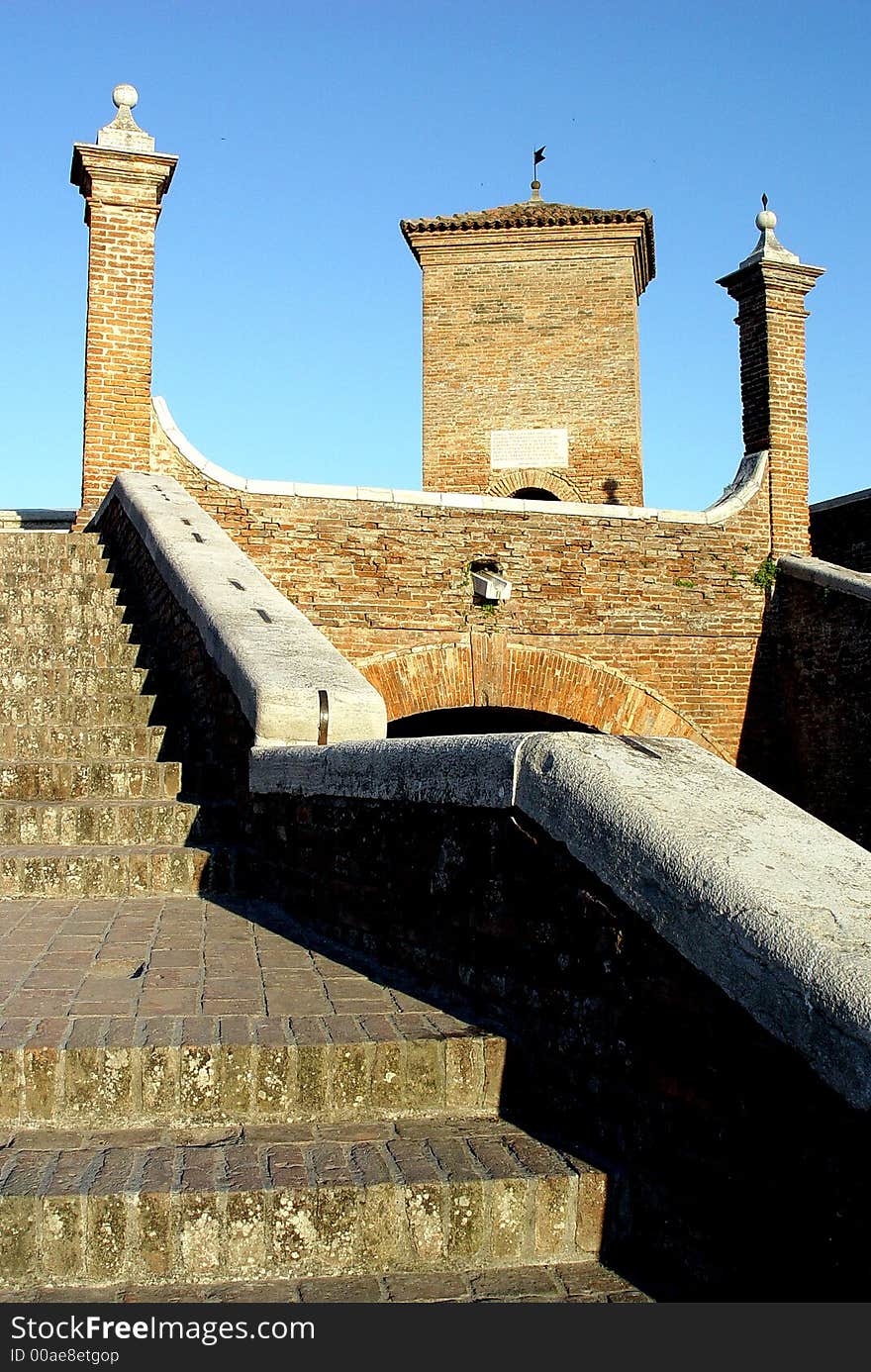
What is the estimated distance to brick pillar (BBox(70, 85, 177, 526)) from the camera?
31.3 ft

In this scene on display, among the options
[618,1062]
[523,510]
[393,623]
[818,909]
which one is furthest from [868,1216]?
[523,510]

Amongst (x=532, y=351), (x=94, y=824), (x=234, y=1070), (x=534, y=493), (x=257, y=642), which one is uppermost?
(x=532, y=351)

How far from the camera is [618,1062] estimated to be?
2.46m

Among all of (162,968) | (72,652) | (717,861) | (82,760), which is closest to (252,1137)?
(162,968)

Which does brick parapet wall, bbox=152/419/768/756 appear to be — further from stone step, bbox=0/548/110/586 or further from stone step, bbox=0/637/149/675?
stone step, bbox=0/637/149/675

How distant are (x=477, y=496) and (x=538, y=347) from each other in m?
8.71

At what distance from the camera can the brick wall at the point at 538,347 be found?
18.2m

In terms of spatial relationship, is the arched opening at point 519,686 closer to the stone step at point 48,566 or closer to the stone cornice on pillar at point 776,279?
the stone step at point 48,566

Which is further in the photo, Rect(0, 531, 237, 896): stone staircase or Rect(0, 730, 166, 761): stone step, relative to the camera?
Rect(0, 730, 166, 761): stone step

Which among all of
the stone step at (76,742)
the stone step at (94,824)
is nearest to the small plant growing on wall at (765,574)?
the stone step at (76,742)

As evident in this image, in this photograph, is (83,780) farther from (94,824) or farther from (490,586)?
(490,586)

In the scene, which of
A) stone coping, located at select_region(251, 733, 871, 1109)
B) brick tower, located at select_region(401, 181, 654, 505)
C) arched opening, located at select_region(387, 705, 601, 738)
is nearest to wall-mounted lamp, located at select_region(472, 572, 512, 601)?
arched opening, located at select_region(387, 705, 601, 738)

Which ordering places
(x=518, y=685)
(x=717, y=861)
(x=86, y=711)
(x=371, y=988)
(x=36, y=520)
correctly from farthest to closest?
(x=36, y=520), (x=518, y=685), (x=86, y=711), (x=371, y=988), (x=717, y=861)

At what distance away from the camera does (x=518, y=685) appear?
10.7 metres
